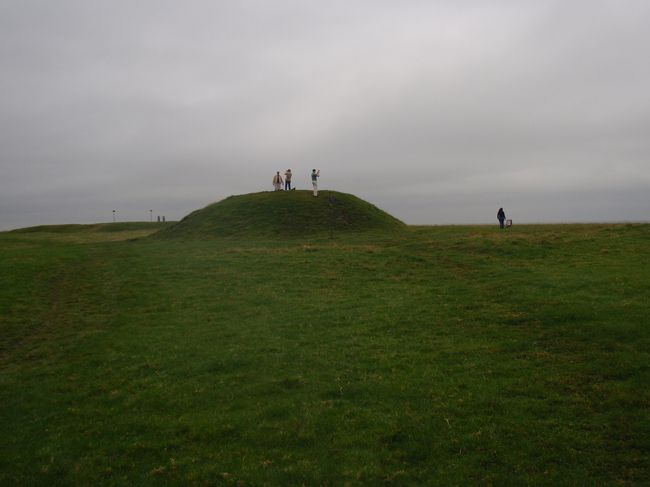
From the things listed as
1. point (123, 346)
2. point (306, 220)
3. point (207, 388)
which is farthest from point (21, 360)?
point (306, 220)

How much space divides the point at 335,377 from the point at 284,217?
141 feet

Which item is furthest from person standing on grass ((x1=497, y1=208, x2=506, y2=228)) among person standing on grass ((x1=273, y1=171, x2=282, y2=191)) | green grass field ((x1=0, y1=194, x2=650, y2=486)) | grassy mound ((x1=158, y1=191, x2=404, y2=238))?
person standing on grass ((x1=273, y1=171, x2=282, y2=191))

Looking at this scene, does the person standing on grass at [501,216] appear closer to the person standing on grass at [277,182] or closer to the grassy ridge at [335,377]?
the grassy ridge at [335,377]

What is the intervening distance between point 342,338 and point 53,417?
10524 millimetres

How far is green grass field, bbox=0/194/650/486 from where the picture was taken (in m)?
11.0

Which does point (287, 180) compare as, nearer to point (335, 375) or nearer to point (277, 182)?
point (277, 182)

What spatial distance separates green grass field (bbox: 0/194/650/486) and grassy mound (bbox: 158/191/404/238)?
21.6 metres

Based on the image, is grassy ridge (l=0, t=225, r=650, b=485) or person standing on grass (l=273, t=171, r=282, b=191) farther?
person standing on grass (l=273, t=171, r=282, b=191)

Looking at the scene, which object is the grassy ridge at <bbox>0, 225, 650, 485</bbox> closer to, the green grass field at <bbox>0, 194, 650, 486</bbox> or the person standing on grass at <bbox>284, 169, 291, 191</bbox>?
the green grass field at <bbox>0, 194, 650, 486</bbox>

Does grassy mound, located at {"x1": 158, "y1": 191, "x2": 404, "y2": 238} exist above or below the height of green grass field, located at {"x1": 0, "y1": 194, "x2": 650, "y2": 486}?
above

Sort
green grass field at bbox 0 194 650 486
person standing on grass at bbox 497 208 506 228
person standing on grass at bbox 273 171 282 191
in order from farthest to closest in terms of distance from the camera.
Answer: person standing on grass at bbox 273 171 282 191 → person standing on grass at bbox 497 208 506 228 → green grass field at bbox 0 194 650 486

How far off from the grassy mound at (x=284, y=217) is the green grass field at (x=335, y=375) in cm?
2162

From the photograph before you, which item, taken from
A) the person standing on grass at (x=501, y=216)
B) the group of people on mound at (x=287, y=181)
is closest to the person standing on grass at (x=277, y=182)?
the group of people on mound at (x=287, y=181)

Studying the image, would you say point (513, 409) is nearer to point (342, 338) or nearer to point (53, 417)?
point (342, 338)
